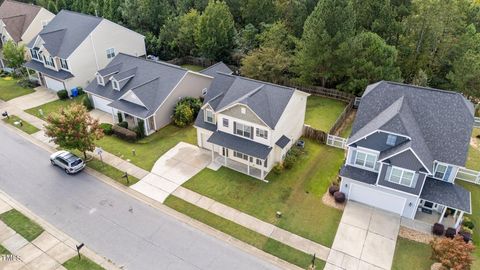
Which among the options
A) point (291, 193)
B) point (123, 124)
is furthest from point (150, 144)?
point (291, 193)

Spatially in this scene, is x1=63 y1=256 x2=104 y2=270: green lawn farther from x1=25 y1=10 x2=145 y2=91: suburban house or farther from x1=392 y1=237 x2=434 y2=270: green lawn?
x1=25 y1=10 x2=145 y2=91: suburban house

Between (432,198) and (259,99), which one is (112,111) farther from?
(432,198)

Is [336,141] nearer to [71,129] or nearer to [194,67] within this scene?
[71,129]

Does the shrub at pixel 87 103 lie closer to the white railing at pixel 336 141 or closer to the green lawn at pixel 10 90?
the green lawn at pixel 10 90

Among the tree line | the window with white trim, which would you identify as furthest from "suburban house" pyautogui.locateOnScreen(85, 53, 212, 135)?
the window with white trim

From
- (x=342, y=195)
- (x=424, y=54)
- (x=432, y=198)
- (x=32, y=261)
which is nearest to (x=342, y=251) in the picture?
(x=342, y=195)

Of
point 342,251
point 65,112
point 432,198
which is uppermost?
point 65,112

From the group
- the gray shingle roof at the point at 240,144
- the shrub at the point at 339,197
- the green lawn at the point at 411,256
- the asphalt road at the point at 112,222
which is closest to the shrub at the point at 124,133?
the asphalt road at the point at 112,222
